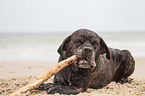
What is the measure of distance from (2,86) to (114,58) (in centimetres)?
328

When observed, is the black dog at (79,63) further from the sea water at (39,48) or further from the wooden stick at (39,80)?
the sea water at (39,48)

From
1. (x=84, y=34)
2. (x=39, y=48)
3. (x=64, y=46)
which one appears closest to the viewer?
(x=84, y=34)

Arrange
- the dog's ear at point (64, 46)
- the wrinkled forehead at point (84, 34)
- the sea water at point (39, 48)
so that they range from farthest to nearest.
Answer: the sea water at point (39, 48)
the dog's ear at point (64, 46)
the wrinkled forehead at point (84, 34)

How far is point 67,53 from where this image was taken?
4.41m

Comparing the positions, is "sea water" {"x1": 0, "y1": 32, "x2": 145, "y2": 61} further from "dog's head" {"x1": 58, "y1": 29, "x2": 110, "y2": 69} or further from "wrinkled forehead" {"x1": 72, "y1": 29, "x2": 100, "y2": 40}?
"wrinkled forehead" {"x1": 72, "y1": 29, "x2": 100, "y2": 40}

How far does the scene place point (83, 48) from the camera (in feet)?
12.7

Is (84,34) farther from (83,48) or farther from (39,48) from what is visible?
(39,48)

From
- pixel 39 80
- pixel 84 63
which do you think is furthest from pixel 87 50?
pixel 39 80

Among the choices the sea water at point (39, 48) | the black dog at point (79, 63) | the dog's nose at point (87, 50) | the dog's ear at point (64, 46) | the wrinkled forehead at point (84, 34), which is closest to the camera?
the dog's nose at point (87, 50)

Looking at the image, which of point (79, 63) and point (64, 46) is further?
point (64, 46)

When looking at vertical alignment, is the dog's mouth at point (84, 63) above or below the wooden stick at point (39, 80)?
above

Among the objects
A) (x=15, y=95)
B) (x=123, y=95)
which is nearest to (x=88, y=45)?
(x=123, y=95)

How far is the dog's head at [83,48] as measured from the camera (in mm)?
3914

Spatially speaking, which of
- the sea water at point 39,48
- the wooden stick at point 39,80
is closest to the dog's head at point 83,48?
the wooden stick at point 39,80
